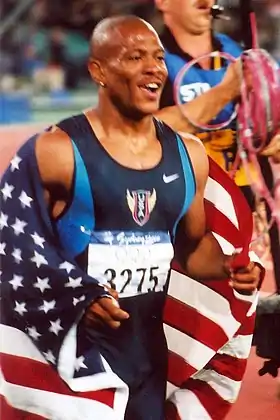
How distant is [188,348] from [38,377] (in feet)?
0.71

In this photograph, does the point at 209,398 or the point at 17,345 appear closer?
the point at 17,345

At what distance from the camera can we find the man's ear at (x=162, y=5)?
1200mm

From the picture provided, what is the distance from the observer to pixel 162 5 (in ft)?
3.95

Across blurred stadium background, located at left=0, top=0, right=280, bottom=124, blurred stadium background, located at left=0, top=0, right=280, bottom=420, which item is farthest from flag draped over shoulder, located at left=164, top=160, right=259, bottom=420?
blurred stadium background, located at left=0, top=0, right=280, bottom=124

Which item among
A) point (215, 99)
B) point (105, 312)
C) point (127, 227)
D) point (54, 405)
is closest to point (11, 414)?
point (54, 405)

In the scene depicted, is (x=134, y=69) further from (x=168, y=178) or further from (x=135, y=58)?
(x=168, y=178)

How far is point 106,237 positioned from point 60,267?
7 cm

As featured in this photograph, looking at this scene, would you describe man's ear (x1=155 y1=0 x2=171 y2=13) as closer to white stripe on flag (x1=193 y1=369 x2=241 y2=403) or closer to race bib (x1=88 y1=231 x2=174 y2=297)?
race bib (x1=88 y1=231 x2=174 y2=297)

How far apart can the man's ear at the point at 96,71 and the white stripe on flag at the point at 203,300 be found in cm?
27

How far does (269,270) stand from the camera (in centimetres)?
129

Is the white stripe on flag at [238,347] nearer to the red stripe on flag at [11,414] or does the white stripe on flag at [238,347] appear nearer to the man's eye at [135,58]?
the red stripe on flag at [11,414]

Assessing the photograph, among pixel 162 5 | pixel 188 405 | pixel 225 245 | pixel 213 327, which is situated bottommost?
pixel 188 405

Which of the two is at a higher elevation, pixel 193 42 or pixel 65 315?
pixel 193 42

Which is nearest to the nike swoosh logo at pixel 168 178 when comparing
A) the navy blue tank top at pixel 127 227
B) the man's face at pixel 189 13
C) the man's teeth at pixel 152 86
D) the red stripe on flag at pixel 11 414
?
the navy blue tank top at pixel 127 227
